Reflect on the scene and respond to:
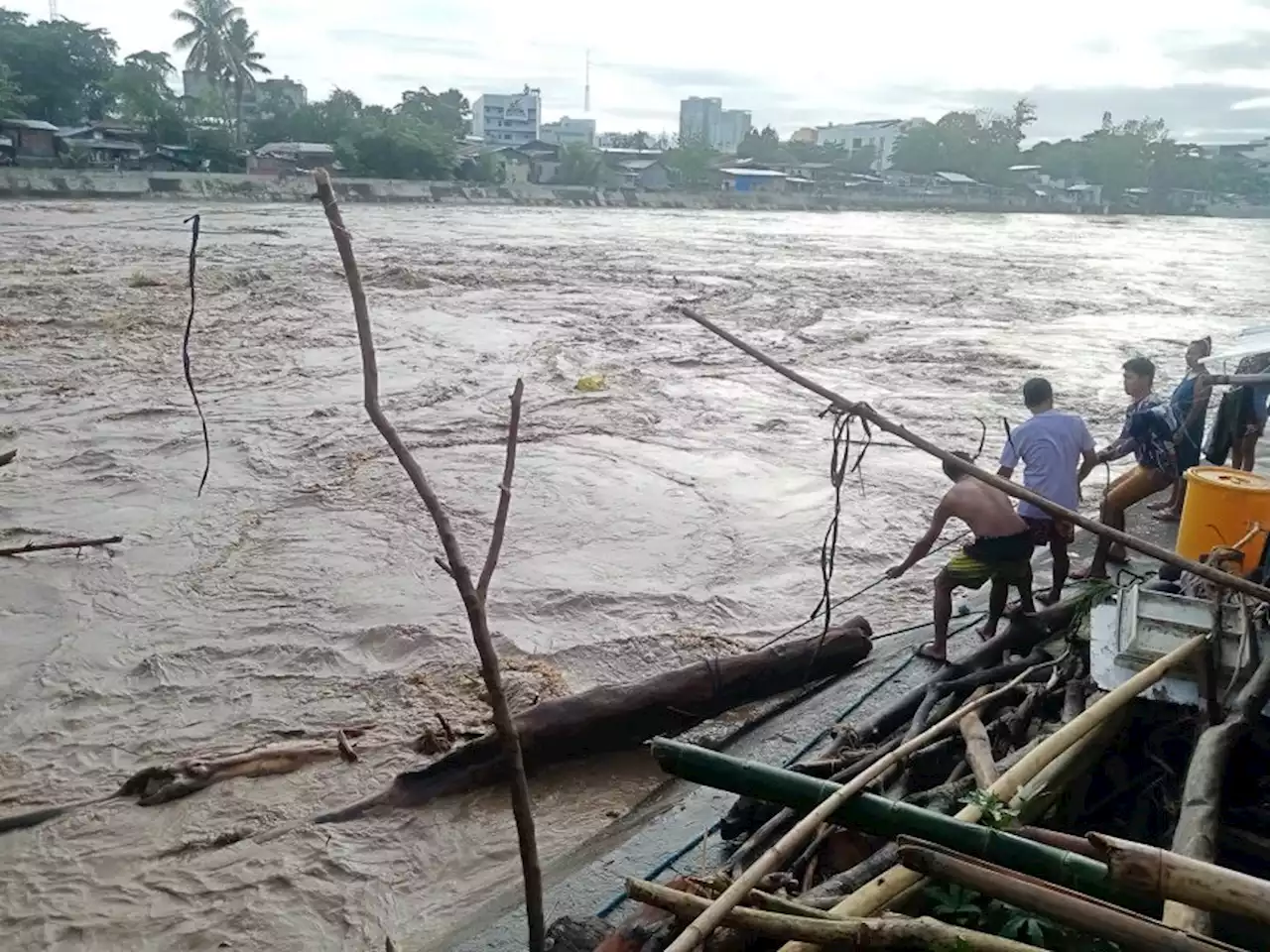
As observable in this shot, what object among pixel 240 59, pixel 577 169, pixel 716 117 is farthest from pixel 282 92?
pixel 716 117

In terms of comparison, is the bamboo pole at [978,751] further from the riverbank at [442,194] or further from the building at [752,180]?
the building at [752,180]

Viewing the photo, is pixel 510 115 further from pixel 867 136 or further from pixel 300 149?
pixel 300 149

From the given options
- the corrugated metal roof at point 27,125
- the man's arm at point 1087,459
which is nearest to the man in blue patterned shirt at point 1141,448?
the man's arm at point 1087,459

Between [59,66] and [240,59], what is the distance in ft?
30.9

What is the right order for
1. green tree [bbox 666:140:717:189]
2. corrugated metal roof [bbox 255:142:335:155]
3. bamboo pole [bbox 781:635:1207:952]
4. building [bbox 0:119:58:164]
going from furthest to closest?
1. green tree [bbox 666:140:717:189]
2. corrugated metal roof [bbox 255:142:335:155]
3. building [bbox 0:119:58:164]
4. bamboo pole [bbox 781:635:1207:952]

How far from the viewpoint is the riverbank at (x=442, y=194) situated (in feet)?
121

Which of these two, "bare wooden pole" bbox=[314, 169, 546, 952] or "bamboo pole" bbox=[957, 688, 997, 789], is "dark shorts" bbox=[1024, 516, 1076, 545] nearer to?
"bamboo pole" bbox=[957, 688, 997, 789]

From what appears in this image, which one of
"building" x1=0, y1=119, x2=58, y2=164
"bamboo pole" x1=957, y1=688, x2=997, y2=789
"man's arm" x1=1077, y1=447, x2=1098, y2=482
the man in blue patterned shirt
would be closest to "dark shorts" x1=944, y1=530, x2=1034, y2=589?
"man's arm" x1=1077, y1=447, x2=1098, y2=482

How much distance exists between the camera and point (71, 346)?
15.1 meters

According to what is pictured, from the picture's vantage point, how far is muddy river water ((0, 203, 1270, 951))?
5027 mm

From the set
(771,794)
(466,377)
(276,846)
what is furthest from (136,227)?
(771,794)

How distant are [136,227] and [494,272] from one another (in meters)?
12.4

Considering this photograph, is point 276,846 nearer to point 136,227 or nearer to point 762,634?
point 762,634

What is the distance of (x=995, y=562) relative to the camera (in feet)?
18.7
